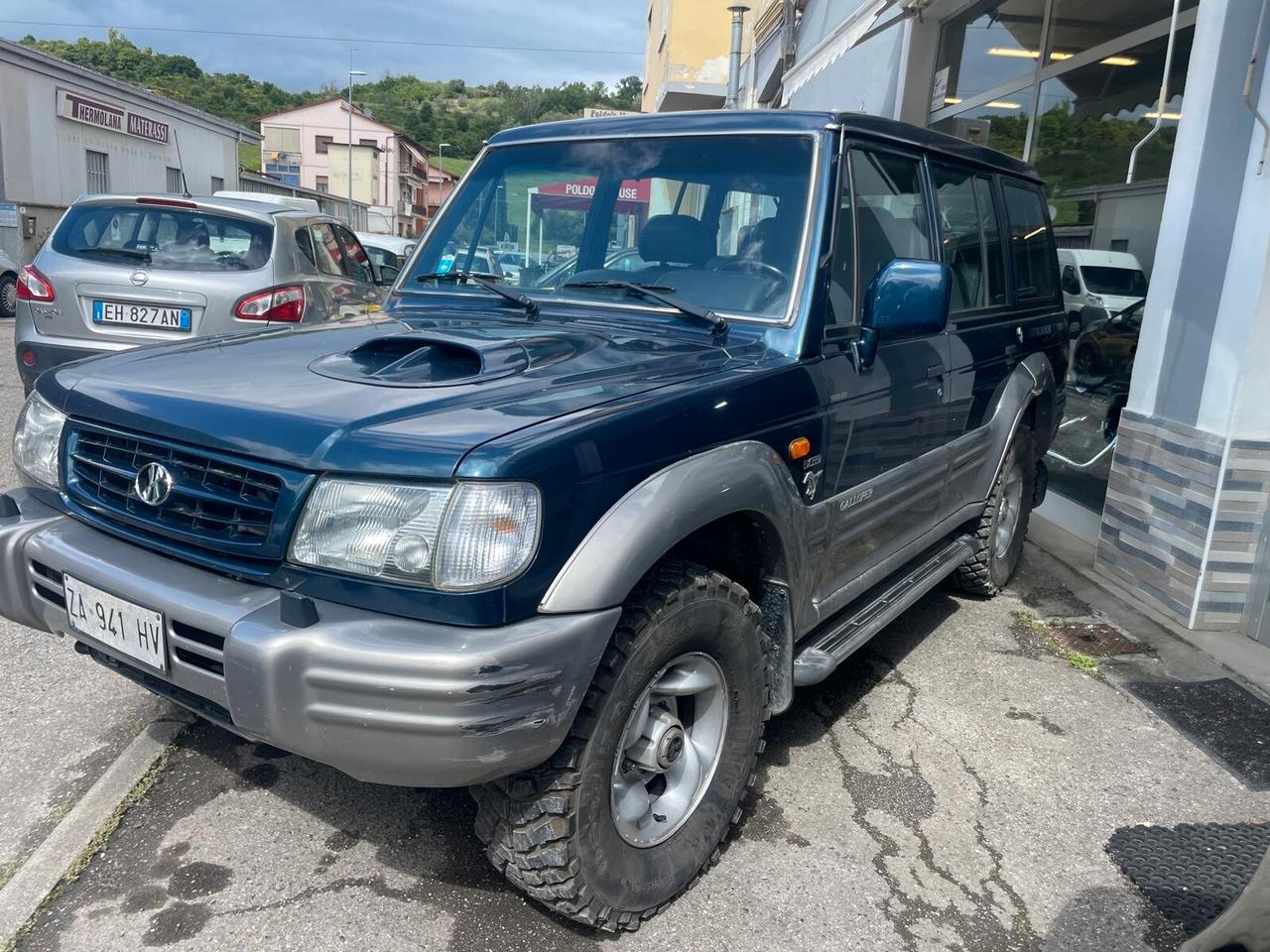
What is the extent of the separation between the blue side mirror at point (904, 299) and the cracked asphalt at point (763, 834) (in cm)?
139

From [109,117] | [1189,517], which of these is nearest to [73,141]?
[109,117]

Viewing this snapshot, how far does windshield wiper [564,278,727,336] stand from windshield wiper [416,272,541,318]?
0.56 feet

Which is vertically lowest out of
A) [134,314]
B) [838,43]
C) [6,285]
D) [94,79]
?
[6,285]

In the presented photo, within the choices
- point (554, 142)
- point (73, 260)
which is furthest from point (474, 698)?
point (73, 260)

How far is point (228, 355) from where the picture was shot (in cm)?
274

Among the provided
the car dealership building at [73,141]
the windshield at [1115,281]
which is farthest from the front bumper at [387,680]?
the car dealership building at [73,141]

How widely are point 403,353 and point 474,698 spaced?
3.79 ft

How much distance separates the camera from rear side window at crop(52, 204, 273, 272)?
20.7 feet

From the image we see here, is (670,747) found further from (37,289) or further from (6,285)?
(6,285)

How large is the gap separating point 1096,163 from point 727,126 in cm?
470

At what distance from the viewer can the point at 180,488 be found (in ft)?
7.37

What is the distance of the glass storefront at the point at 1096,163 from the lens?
611 centimetres

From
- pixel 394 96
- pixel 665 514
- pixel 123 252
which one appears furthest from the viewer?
pixel 394 96

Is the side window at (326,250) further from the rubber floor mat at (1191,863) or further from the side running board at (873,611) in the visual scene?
the rubber floor mat at (1191,863)
